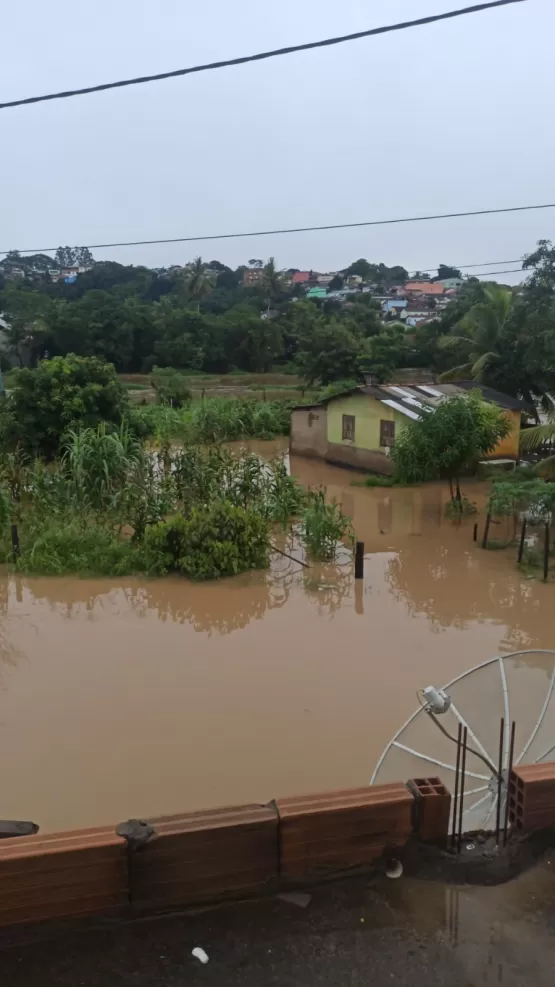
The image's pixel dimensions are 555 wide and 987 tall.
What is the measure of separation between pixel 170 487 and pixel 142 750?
6.53m

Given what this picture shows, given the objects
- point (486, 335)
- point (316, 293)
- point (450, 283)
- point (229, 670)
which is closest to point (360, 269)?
point (450, 283)

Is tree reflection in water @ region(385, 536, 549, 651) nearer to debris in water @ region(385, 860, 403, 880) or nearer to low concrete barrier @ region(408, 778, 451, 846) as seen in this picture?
low concrete barrier @ region(408, 778, 451, 846)

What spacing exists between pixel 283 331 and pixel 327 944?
38538 millimetres

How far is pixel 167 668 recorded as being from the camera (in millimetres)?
7504

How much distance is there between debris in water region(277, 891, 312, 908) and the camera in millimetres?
2209

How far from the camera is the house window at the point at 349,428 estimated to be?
18.4 m

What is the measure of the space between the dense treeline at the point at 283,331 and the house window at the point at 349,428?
4.55 metres

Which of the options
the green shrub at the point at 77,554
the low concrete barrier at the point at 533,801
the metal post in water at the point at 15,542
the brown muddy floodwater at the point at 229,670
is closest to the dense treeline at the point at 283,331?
the brown muddy floodwater at the point at 229,670

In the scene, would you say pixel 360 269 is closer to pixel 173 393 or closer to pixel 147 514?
pixel 173 393

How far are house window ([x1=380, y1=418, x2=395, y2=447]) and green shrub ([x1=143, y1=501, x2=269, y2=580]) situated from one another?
7.40 metres

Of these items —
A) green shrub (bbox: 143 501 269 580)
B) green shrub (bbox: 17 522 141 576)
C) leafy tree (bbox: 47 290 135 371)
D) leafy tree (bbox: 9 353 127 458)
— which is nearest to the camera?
green shrub (bbox: 143 501 269 580)

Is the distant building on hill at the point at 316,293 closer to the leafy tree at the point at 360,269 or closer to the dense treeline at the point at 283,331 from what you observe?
the dense treeline at the point at 283,331

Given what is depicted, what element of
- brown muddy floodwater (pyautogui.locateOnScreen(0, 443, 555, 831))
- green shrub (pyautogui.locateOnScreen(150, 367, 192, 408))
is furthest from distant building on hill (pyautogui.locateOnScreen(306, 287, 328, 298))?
brown muddy floodwater (pyautogui.locateOnScreen(0, 443, 555, 831))

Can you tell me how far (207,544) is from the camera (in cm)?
1005
